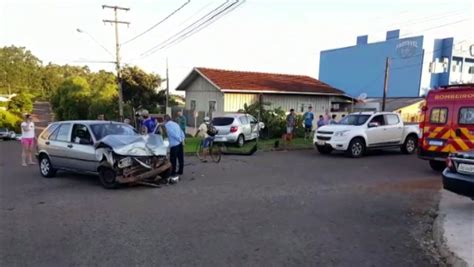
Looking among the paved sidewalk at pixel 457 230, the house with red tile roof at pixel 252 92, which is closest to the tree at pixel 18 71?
the house with red tile roof at pixel 252 92

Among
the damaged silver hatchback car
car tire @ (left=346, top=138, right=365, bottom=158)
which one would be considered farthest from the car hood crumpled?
car tire @ (left=346, top=138, right=365, bottom=158)

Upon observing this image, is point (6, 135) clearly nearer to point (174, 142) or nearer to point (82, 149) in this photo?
point (82, 149)

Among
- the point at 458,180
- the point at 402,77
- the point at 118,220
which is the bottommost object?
the point at 118,220

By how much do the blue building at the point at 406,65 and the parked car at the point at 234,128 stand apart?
88.5 feet

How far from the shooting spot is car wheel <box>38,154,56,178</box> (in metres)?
10.4

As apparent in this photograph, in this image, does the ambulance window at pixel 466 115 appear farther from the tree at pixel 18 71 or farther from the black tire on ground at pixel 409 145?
the tree at pixel 18 71

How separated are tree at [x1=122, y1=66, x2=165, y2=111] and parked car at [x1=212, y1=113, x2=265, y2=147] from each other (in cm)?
2143

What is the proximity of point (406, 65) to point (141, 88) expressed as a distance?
1078 inches

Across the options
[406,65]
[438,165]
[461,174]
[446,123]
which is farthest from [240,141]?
[406,65]

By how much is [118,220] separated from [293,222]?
8.98 feet

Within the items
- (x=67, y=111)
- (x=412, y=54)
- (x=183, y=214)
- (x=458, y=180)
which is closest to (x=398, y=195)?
(x=458, y=180)

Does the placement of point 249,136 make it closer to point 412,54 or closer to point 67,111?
point 412,54

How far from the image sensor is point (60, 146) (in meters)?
10.1

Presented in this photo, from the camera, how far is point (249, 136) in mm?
19703
